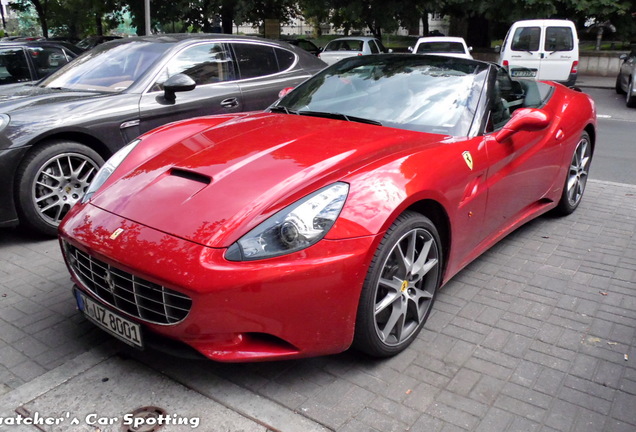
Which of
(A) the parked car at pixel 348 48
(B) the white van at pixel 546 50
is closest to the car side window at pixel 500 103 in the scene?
(B) the white van at pixel 546 50

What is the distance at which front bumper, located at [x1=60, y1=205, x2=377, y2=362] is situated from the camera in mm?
2371

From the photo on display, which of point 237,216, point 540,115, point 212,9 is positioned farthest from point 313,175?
point 212,9

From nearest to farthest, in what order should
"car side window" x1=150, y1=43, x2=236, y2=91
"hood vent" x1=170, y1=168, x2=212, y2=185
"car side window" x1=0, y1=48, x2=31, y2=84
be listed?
"hood vent" x1=170, y1=168, x2=212, y2=185 < "car side window" x1=150, y1=43, x2=236, y2=91 < "car side window" x1=0, y1=48, x2=31, y2=84

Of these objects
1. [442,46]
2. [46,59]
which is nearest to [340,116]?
[46,59]

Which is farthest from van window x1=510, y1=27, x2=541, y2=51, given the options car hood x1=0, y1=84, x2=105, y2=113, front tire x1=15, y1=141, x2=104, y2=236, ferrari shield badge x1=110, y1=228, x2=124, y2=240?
ferrari shield badge x1=110, y1=228, x2=124, y2=240

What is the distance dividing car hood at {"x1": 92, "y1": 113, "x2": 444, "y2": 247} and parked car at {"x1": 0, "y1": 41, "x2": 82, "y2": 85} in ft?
15.3

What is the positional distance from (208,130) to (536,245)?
→ 2.71 meters

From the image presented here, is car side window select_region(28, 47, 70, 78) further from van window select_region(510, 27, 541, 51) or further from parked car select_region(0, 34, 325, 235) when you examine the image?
van window select_region(510, 27, 541, 51)

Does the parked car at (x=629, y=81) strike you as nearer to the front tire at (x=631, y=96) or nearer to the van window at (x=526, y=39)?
the front tire at (x=631, y=96)

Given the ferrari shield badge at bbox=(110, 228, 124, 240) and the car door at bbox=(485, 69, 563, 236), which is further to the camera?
the car door at bbox=(485, 69, 563, 236)

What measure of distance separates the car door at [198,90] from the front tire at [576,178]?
10.4 ft

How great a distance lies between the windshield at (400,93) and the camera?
3.58m

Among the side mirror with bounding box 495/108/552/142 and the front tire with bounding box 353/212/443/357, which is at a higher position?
the side mirror with bounding box 495/108/552/142

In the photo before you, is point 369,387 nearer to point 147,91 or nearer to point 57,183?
point 57,183
